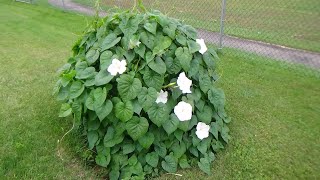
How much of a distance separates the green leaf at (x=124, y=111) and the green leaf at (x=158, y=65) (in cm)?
36

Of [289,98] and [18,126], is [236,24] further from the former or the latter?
[18,126]

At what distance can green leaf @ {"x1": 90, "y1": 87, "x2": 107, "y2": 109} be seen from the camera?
266cm

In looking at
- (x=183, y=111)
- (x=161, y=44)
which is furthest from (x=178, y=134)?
(x=161, y=44)

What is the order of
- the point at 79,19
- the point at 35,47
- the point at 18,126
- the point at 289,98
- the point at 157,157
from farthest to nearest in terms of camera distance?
1. the point at 79,19
2. the point at 35,47
3. the point at 289,98
4. the point at 18,126
5. the point at 157,157

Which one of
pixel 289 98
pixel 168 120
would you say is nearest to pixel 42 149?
pixel 168 120

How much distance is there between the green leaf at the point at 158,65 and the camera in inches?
108

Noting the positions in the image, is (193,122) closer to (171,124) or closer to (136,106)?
(171,124)

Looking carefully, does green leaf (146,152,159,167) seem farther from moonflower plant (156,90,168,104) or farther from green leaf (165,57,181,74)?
green leaf (165,57,181,74)

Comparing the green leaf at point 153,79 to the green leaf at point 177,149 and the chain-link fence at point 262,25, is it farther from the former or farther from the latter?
the chain-link fence at point 262,25

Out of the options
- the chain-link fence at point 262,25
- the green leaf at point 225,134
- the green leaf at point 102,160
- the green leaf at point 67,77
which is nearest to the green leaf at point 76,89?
the green leaf at point 67,77

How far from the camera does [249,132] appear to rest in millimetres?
3508

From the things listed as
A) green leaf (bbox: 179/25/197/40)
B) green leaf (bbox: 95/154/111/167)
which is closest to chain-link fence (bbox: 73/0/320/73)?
green leaf (bbox: 179/25/197/40)

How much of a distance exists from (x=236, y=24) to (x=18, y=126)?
5648 millimetres

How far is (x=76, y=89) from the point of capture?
2803mm
